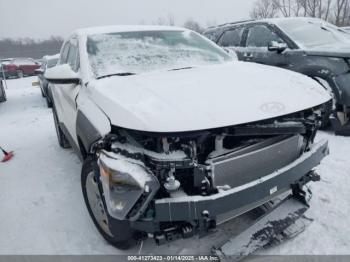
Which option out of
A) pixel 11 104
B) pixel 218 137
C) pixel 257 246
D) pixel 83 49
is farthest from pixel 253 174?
pixel 11 104

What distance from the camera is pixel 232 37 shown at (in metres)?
6.80

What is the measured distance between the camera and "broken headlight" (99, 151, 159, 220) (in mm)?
1844

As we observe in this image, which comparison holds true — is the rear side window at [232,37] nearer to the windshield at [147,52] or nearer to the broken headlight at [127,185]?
the windshield at [147,52]

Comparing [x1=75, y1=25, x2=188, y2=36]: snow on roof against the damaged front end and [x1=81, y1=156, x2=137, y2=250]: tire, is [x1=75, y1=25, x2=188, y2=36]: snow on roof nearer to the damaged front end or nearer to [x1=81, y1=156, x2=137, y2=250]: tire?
[x1=81, y1=156, x2=137, y2=250]: tire

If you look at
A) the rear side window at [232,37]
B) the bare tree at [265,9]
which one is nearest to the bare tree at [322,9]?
the bare tree at [265,9]

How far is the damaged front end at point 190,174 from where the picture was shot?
1.87 m

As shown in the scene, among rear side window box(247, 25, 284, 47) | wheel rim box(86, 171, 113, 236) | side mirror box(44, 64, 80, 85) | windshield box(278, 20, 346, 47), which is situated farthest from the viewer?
rear side window box(247, 25, 284, 47)

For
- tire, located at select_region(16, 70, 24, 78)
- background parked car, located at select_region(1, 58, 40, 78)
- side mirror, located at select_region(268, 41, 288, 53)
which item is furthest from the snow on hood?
tire, located at select_region(16, 70, 24, 78)

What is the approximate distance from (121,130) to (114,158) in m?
0.24

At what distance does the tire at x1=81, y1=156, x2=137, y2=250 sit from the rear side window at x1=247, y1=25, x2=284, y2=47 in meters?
4.38

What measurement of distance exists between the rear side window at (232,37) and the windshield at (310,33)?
0.99 meters

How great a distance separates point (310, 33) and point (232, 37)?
5.46 feet

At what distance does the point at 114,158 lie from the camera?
1.96m

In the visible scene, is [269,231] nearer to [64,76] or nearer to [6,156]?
[64,76]
